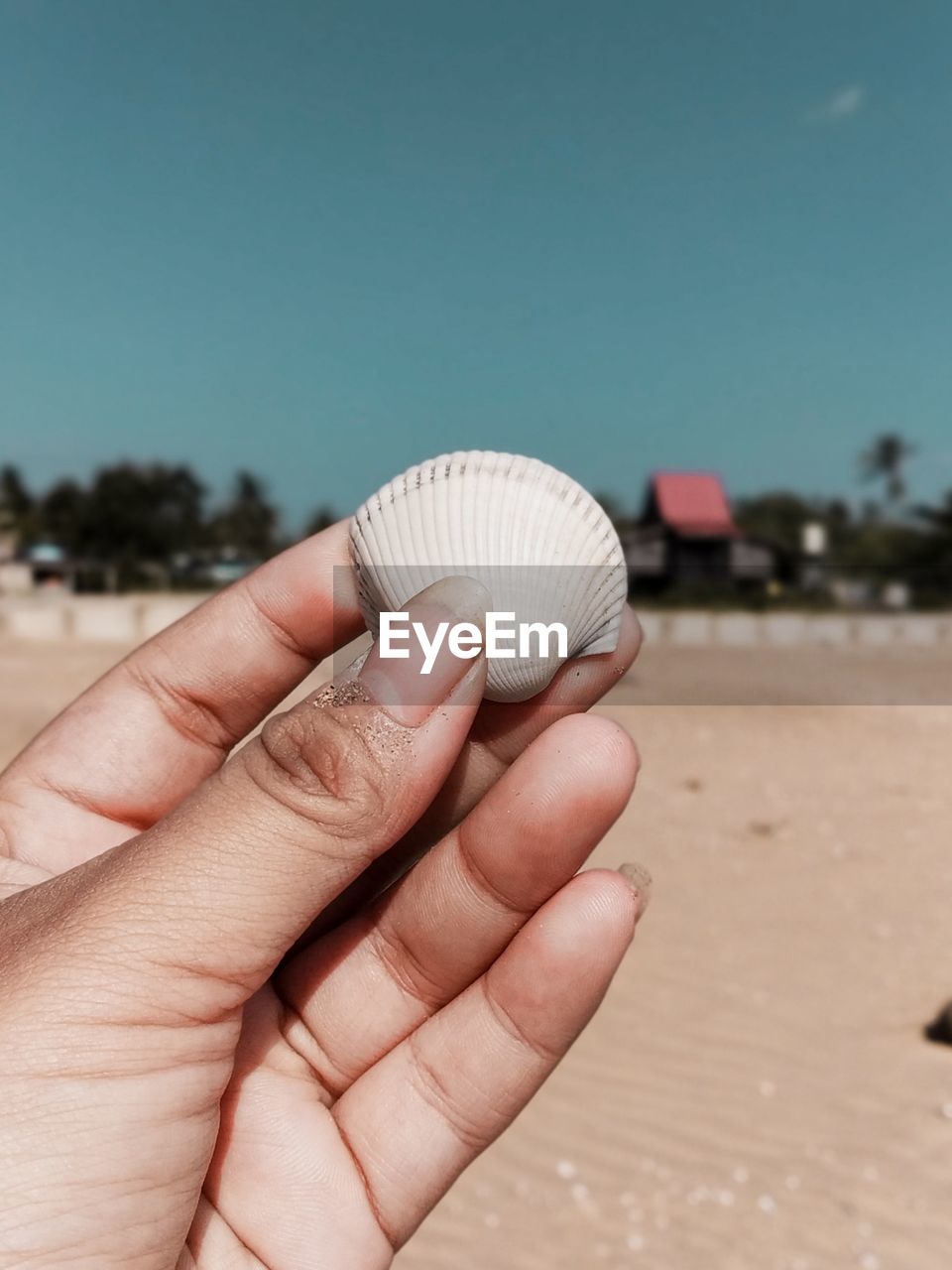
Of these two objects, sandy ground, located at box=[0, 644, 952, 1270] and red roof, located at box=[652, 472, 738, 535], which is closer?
sandy ground, located at box=[0, 644, 952, 1270]

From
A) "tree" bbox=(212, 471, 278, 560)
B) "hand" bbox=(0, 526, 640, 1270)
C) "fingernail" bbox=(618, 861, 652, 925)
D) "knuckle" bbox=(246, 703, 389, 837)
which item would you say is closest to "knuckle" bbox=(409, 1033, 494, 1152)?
"hand" bbox=(0, 526, 640, 1270)

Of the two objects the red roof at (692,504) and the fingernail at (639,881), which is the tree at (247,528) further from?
the fingernail at (639,881)

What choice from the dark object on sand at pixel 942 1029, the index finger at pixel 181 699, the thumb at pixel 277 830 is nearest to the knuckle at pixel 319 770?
the thumb at pixel 277 830

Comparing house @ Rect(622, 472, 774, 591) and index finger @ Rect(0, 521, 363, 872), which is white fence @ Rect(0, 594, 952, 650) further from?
index finger @ Rect(0, 521, 363, 872)

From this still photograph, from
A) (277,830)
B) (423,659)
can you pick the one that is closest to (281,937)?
(277,830)

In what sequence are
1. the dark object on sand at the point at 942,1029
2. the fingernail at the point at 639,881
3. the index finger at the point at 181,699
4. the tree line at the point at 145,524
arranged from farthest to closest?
the tree line at the point at 145,524 → the dark object on sand at the point at 942,1029 → the index finger at the point at 181,699 → the fingernail at the point at 639,881

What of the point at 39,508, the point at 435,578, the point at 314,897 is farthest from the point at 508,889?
the point at 39,508

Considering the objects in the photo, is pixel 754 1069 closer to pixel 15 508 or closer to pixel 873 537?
pixel 873 537
